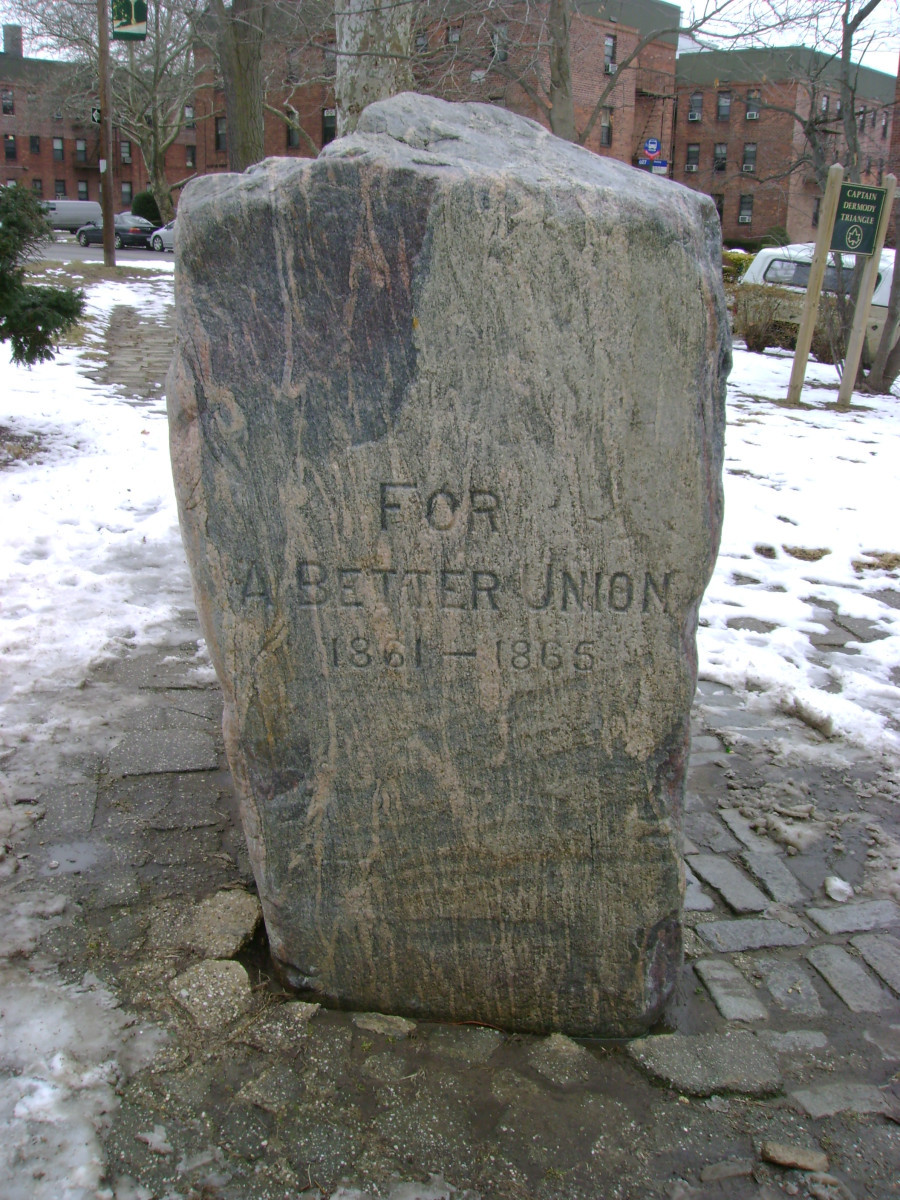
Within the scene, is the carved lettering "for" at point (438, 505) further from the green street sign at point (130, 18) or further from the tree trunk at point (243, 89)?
the green street sign at point (130, 18)

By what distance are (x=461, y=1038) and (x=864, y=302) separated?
34.6 feet

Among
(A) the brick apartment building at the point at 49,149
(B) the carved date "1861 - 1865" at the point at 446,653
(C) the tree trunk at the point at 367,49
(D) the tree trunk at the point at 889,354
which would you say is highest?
(A) the brick apartment building at the point at 49,149

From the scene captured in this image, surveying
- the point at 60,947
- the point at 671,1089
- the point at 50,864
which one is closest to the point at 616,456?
the point at 671,1089

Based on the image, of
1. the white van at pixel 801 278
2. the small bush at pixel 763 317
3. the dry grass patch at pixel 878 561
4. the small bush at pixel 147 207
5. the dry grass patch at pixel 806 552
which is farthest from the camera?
the small bush at pixel 147 207

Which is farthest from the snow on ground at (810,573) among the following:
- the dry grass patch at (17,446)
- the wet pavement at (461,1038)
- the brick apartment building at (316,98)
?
the brick apartment building at (316,98)

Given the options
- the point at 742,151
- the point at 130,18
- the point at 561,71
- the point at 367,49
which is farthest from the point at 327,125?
the point at 367,49

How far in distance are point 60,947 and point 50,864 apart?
39 cm

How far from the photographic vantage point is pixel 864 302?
34.8 feet

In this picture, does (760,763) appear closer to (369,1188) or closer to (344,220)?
(369,1188)

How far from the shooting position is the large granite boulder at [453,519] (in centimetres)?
186

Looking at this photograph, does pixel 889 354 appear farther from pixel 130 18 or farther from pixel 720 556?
pixel 130 18

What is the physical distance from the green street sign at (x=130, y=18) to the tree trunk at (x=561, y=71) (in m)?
7.12

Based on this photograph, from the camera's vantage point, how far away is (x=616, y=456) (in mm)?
1933

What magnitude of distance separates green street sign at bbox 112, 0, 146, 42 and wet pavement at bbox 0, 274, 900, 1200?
14.7 meters
